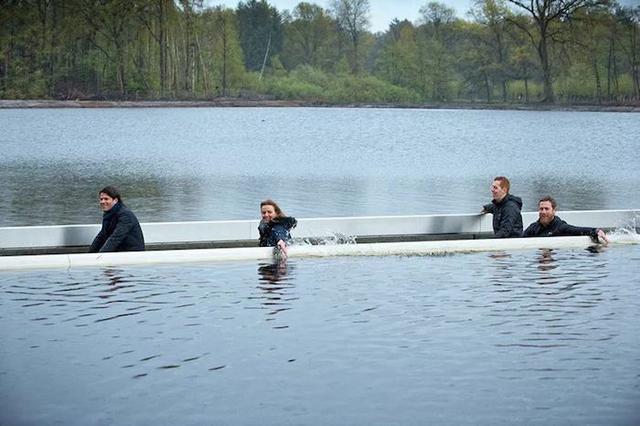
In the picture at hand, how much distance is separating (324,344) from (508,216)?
5109 millimetres

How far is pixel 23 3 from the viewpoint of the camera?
100312 millimetres

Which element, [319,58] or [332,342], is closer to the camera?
[332,342]

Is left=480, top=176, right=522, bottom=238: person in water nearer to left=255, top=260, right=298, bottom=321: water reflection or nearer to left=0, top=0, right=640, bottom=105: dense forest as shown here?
left=255, top=260, right=298, bottom=321: water reflection

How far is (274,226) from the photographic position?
1232cm

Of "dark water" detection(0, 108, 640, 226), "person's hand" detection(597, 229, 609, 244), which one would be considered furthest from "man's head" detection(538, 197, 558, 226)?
"dark water" detection(0, 108, 640, 226)

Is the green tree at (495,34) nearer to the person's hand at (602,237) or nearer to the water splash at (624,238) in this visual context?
the water splash at (624,238)

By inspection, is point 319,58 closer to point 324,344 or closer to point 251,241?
point 251,241

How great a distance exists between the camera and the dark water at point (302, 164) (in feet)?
81.4

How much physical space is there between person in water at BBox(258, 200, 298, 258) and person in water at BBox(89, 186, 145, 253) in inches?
48.5

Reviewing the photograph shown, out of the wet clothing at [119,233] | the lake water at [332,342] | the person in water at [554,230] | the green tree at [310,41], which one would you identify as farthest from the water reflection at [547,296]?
the green tree at [310,41]

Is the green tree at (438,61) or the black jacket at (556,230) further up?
the green tree at (438,61)

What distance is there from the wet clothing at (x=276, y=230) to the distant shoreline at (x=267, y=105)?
82304 millimetres

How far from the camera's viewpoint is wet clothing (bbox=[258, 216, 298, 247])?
12188 millimetres

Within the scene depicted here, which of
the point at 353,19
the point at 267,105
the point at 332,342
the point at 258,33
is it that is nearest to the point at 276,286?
the point at 332,342
